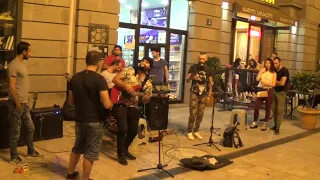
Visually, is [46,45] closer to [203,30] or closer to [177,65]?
[177,65]

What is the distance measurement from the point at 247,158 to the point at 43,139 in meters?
4.02

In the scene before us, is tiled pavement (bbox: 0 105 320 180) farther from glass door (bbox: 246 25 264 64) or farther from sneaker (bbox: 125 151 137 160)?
glass door (bbox: 246 25 264 64)

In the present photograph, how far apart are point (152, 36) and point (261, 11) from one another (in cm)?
573

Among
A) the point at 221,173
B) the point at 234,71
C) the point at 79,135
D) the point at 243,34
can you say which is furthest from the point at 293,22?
the point at 79,135

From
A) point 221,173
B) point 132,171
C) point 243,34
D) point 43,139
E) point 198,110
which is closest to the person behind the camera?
point 132,171

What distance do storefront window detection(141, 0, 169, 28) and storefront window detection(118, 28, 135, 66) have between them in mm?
708

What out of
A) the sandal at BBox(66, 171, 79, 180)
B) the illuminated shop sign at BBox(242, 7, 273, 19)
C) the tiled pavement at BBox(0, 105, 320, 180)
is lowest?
the tiled pavement at BBox(0, 105, 320, 180)

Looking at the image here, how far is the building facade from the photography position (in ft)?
31.6

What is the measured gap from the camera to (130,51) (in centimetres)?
1279

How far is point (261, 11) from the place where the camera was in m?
16.7

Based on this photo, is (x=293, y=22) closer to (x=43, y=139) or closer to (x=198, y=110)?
(x=198, y=110)

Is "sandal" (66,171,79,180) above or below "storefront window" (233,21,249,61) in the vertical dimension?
below

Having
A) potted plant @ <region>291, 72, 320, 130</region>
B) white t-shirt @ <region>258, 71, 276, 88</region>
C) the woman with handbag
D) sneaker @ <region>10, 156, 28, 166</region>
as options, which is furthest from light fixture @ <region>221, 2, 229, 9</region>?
sneaker @ <region>10, 156, 28, 166</region>

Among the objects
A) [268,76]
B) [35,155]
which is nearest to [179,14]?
[268,76]
